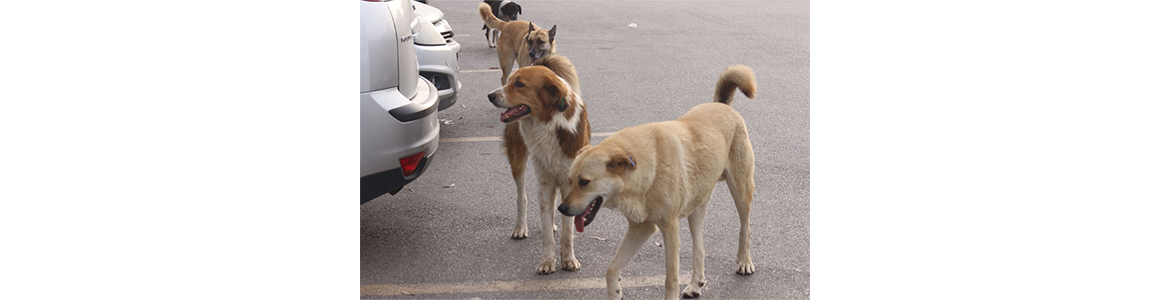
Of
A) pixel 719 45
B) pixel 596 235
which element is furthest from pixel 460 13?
pixel 596 235

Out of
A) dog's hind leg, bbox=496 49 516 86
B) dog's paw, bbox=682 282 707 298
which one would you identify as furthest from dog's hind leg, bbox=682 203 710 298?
dog's hind leg, bbox=496 49 516 86

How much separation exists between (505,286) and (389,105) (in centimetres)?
98

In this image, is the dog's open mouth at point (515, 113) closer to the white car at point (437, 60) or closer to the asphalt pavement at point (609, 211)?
the asphalt pavement at point (609, 211)

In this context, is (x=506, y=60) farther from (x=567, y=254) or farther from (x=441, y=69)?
(x=567, y=254)

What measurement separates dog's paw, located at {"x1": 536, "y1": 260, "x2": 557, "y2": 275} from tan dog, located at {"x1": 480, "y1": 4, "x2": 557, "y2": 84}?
2.73m

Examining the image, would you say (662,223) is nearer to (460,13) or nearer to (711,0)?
(711,0)

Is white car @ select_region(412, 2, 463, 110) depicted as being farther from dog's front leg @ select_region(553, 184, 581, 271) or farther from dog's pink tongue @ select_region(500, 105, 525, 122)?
dog's pink tongue @ select_region(500, 105, 525, 122)

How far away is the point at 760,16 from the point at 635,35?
188cm

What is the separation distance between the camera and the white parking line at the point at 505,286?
3.61 meters

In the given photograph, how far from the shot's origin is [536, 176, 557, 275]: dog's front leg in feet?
12.0

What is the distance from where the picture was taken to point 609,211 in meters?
4.60

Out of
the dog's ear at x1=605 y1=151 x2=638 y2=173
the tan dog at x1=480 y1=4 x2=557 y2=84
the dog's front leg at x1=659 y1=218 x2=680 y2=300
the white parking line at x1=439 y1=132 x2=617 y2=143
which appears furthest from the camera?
the tan dog at x1=480 y1=4 x2=557 y2=84

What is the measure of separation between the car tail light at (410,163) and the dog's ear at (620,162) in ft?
3.77

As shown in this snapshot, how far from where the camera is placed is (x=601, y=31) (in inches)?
448
